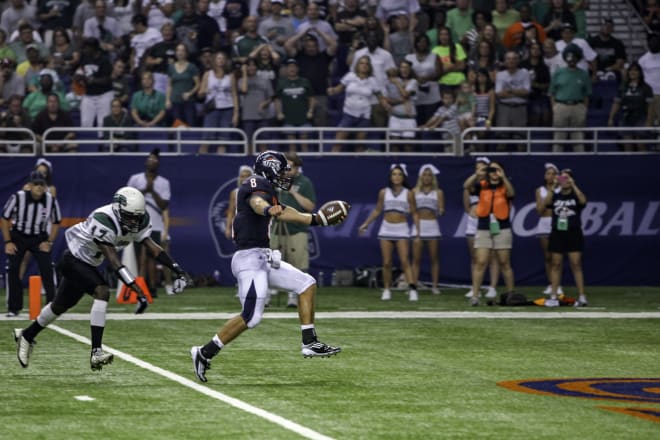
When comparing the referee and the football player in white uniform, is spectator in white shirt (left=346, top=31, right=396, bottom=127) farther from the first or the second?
the football player in white uniform

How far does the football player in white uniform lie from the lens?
11.4m

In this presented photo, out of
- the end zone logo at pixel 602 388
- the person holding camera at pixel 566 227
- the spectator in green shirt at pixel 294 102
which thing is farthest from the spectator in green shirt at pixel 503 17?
the end zone logo at pixel 602 388

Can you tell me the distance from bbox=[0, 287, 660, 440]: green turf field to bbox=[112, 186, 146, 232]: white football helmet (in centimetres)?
126

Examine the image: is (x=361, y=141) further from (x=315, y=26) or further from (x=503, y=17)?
(x=503, y=17)

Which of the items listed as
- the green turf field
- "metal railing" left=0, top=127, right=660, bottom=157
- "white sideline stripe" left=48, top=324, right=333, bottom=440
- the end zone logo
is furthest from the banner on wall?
the end zone logo

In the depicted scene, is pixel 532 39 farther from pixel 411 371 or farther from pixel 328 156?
pixel 411 371

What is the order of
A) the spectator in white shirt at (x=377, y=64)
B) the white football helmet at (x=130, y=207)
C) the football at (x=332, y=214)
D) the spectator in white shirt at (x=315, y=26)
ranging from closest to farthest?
1. the football at (x=332, y=214)
2. the white football helmet at (x=130, y=207)
3. the spectator in white shirt at (x=377, y=64)
4. the spectator in white shirt at (x=315, y=26)

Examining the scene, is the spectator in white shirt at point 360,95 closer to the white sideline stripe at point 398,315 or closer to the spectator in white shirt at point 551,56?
the spectator in white shirt at point 551,56

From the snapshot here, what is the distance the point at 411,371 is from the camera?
38.4 feet

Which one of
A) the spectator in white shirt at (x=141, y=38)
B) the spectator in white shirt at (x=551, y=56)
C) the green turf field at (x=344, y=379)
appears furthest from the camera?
the spectator in white shirt at (x=141, y=38)

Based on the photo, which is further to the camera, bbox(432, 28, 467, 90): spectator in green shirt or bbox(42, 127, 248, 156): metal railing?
bbox(432, 28, 467, 90): spectator in green shirt

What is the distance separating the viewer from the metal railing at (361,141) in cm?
2206

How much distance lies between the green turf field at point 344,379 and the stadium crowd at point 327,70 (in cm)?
566

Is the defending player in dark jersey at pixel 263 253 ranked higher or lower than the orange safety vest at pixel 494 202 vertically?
higher
